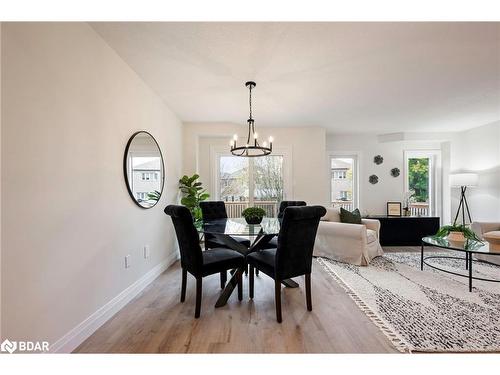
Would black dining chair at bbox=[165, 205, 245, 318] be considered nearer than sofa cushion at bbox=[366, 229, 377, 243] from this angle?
Yes

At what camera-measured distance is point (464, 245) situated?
8.89 ft

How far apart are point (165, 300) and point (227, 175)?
2885mm

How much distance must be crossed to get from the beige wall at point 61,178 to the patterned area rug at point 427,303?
90.2 inches

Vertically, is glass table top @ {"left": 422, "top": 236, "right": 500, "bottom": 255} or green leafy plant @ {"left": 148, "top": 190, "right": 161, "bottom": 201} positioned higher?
green leafy plant @ {"left": 148, "top": 190, "right": 161, "bottom": 201}

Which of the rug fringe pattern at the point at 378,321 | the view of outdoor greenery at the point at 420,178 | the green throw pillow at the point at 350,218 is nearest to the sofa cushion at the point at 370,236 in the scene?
the green throw pillow at the point at 350,218

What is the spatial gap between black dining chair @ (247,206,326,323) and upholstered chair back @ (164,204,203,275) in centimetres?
57

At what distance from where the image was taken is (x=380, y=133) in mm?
5102

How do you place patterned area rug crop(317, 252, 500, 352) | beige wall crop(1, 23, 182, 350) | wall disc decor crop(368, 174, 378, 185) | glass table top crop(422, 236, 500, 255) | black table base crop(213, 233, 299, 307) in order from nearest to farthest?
beige wall crop(1, 23, 182, 350) → patterned area rug crop(317, 252, 500, 352) → black table base crop(213, 233, 299, 307) → glass table top crop(422, 236, 500, 255) → wall disc decor crop(368, 174, 378, 185)

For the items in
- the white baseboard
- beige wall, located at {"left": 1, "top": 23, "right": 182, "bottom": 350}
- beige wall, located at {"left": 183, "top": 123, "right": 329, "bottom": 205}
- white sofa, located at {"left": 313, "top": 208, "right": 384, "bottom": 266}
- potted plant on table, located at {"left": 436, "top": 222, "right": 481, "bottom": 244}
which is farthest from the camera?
beige wall, located at {"left": 183, "top": 123, "right": 329, "bottom": 205}

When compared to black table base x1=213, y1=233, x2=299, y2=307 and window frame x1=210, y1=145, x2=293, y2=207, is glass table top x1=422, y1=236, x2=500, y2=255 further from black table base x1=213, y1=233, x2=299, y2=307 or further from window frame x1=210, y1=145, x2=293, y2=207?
window frame x1=210, y1=145, x2=293, y2=207

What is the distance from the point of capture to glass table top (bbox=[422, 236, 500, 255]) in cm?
251

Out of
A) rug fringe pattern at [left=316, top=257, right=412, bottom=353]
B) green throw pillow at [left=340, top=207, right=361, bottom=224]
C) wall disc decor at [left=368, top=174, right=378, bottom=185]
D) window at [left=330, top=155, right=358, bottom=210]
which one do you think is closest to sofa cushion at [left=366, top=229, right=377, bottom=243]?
green throw pillow at [left=340, top=207, right=361, bottom=224]

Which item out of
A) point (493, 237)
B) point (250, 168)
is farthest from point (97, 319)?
point (493, 237)

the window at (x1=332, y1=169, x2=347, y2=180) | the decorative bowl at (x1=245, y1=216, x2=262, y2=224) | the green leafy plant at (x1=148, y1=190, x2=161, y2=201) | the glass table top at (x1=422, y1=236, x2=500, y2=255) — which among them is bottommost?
the glass table top at (x1=422, y1=236, x2=500, y2=255)
